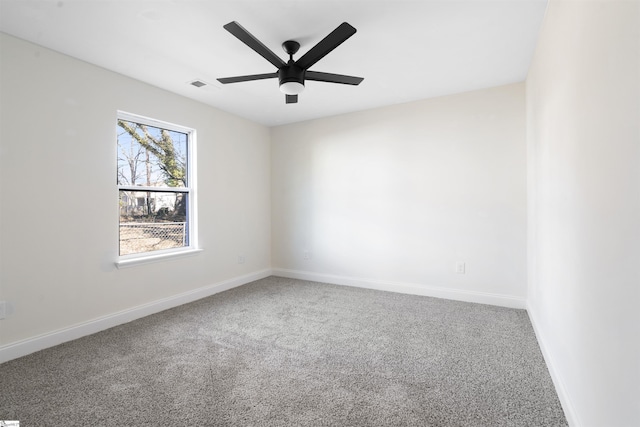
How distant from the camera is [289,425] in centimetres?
159

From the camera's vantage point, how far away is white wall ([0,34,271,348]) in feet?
7.70

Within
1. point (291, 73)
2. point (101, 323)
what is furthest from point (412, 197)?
point (101, 323)

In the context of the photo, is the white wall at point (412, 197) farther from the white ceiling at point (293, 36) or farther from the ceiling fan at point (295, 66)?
the ceiling fan at point (295, 66)

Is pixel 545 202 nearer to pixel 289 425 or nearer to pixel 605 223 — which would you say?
pixel 605 223

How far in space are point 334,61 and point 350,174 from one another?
1817 millimetres

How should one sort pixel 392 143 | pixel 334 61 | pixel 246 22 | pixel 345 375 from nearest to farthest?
pixel 345 375 < pixel 246 22 < pixel 334 61 < pixel 392 143

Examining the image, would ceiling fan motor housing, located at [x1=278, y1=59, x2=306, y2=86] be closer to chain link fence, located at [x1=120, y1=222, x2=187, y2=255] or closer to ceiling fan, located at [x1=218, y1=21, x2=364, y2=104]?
ceiling fan, located at [x1=218, y1=21, x2=364, y2=104]

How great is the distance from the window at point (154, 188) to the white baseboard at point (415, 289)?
1733 millimetres

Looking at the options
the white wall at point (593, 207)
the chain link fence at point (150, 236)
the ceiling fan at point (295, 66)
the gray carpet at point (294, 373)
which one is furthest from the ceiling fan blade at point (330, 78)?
the chain link fence at point (150, 236)

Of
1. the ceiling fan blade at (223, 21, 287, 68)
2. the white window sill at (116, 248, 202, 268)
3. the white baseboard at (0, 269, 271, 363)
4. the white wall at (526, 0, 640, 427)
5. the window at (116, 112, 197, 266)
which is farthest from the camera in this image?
the window at (116, 112, 197, 266)

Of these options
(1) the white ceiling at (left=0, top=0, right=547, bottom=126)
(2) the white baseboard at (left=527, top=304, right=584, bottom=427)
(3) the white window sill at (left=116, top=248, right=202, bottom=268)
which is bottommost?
(2) the white baseboard at (left=527, top=304, right=584, bottom=427)

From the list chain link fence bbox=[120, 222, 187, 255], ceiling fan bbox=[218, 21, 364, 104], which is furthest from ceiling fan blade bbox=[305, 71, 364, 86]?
chain link fence bbox=[120, 222, 187, 255]

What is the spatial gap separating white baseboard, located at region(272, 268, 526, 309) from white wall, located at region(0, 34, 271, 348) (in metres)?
1.69

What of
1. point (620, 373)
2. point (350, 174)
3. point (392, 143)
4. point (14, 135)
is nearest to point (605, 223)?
point (620, 373)
